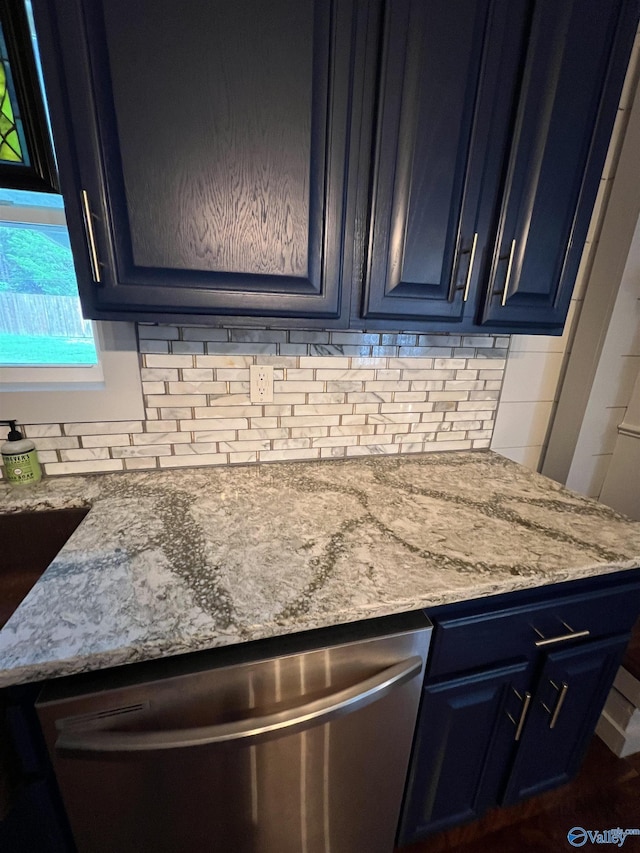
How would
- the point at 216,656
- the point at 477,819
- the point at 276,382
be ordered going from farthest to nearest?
the point at 276,382 < the point at 477,819 < the point at 216,656

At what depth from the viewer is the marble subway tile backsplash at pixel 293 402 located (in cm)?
111

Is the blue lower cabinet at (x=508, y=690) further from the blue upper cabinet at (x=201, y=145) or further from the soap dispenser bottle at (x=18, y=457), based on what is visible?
the soap dispenser bottle at (x=18, y=457)

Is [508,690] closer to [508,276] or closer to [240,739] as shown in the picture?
[240,739]

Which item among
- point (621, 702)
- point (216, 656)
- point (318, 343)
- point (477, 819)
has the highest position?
point (318, 343)

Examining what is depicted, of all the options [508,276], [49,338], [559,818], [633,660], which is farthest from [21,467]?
[633,660]

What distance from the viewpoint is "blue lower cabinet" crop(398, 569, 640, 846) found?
Answer: 819 mm

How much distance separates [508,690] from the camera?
0.89 m

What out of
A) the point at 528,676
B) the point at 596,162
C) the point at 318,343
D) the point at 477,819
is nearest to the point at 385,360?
the point at 318,343

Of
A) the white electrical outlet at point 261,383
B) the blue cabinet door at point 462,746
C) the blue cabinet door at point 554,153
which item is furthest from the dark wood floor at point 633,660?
the white electrical outlet at point 261,383

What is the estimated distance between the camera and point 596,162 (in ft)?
3.09

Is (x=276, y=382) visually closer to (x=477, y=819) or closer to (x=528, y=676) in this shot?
(x=528, y=676)

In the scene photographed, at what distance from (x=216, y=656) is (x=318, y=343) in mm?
947

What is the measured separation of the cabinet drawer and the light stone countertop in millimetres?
92

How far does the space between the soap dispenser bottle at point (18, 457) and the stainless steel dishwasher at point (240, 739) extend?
69 centimetres
